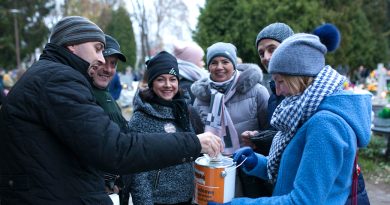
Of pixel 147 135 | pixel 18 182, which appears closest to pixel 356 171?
pixel 147 135

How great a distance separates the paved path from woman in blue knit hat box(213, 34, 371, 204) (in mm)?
4308

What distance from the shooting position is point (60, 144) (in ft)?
5.45

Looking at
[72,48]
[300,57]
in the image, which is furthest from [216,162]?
[72,48]

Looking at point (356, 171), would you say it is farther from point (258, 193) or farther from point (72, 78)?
point (72, 78)

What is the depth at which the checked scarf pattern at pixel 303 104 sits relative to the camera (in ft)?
5.85

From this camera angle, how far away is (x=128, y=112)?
15273 mm

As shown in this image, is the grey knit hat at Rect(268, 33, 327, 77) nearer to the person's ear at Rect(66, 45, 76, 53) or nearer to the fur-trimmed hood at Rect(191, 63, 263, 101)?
the person's ear at Rect(66, 45, 76, 53)

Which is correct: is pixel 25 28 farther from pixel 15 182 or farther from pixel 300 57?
pixel 300 57

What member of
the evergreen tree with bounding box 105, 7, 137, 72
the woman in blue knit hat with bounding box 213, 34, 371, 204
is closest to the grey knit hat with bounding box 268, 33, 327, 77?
the woman in blue knit hat with bounding box 213, 34, 371, 204

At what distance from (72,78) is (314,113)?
1042 millimetres

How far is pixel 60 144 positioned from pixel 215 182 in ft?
2.48

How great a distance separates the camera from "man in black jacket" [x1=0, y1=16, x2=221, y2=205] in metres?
1.60

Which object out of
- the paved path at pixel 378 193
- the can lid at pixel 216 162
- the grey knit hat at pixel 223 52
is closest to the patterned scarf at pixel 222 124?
the grey knit hat at pixel 223 52

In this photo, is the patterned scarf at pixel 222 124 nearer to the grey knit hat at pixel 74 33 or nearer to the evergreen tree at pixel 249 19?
the grey knit hat at pixel 74 33
